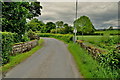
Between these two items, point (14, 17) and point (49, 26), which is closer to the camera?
point (14, 17)

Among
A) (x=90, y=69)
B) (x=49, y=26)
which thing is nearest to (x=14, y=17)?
(x=90, y=69)

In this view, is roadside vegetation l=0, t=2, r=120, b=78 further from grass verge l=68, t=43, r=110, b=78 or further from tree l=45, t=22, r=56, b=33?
tree l=45, t=22, r=56, b=33

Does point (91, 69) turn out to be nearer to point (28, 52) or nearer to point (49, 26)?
point (28, 52)

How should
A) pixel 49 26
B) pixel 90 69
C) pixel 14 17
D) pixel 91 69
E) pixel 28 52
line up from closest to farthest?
1. pixel 91 69
2. pixel 90 69
3. pixel 28 52
4. pixel 14 17
5. pixel 49 26

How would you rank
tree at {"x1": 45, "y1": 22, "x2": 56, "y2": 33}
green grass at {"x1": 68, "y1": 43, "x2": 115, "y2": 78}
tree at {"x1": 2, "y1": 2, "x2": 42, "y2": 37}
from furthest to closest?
tree at {"x1": 45, "y1": 22, "x2": 56, "y2": 33}
tree at {"x1": 2, "y1": 2, "x2": 42, "y2": 37}
green grass at {"x1": 68, "y1": 43, "x2": 115, "y2": 78}

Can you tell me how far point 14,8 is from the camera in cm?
1587

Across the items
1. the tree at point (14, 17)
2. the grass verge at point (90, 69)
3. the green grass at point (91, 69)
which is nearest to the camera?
the green grass at point (91, 69)

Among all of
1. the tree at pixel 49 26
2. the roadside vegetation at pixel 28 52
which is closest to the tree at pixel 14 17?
the roadside vegetation at pixel 28 52

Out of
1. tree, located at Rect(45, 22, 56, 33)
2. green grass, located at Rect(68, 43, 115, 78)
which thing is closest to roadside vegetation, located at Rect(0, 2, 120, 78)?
green grass, located at Rect(68, 43, 115, 78)

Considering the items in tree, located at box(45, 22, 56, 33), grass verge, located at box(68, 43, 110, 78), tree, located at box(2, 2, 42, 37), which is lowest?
grass verge, located at box(68, 43, 110, 78)

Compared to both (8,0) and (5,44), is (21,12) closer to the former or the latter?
(8,0)

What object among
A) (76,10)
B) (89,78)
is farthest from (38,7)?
(89,78)

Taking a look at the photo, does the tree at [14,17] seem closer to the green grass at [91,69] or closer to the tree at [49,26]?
the green grass at [91,69]

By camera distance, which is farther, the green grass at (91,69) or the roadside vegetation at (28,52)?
the roadside vegetation at (28,52)
